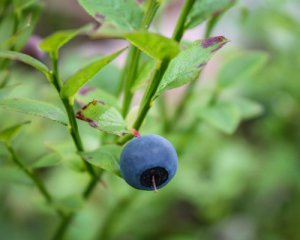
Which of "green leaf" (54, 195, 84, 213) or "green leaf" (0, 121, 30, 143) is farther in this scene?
"green leaf" (54, 195, 84, 213)

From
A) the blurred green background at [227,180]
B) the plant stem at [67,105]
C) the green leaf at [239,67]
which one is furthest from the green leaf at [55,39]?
the blurred green background at [227,180]

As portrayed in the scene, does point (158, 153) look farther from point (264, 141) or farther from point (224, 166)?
point (264, 141)

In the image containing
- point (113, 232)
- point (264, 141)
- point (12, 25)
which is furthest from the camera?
point (264, 141)

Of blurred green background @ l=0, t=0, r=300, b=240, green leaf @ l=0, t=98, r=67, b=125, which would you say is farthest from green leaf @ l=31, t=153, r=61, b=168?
blurred green background @ l=0, t=0, r=300, b=240

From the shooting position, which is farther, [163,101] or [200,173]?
[200,173]

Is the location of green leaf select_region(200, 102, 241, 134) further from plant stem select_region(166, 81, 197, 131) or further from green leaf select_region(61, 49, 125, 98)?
green leaf select_region(61, 49, 125, 98)

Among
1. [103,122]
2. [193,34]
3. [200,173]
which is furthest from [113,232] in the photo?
[193,34]

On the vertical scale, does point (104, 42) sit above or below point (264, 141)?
below

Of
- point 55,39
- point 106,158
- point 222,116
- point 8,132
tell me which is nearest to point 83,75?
point 55,39
